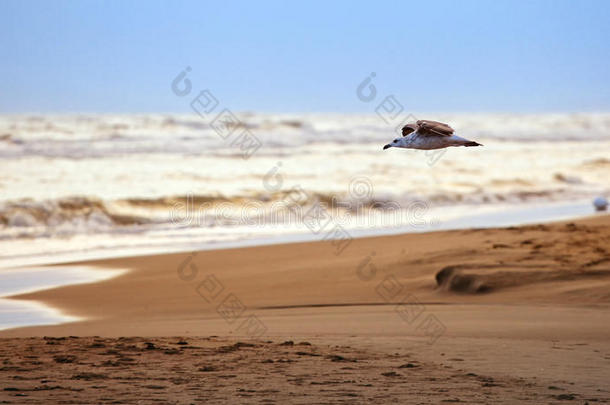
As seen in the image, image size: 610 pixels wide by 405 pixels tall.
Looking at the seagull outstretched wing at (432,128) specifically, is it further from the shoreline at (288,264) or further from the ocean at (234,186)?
the ocean at (234,186)

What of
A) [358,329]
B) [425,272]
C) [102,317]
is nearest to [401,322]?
[358,329]

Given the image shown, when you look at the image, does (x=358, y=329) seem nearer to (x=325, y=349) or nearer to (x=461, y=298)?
(x=325, y=349)

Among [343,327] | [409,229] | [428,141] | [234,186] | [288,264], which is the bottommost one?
[343,327]

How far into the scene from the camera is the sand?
22.4 feet

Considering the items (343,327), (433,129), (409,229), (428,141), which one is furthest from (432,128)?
(409,229)

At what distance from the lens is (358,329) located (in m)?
9.37

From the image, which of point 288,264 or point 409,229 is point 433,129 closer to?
point 288,264

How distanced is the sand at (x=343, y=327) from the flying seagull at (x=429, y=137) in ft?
5.95

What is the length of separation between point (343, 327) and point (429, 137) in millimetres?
3575

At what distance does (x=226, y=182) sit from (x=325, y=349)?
68.5ft

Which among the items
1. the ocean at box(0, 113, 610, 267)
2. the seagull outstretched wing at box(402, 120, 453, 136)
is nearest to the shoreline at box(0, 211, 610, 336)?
the ocean at box(0, 113, 610, 267)

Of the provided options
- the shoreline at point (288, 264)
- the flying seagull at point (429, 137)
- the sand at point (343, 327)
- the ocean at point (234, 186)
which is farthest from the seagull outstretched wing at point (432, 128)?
the ocean at point (234, 186)

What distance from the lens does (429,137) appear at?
6.43 m

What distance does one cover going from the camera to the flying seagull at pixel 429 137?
20.6 ft
